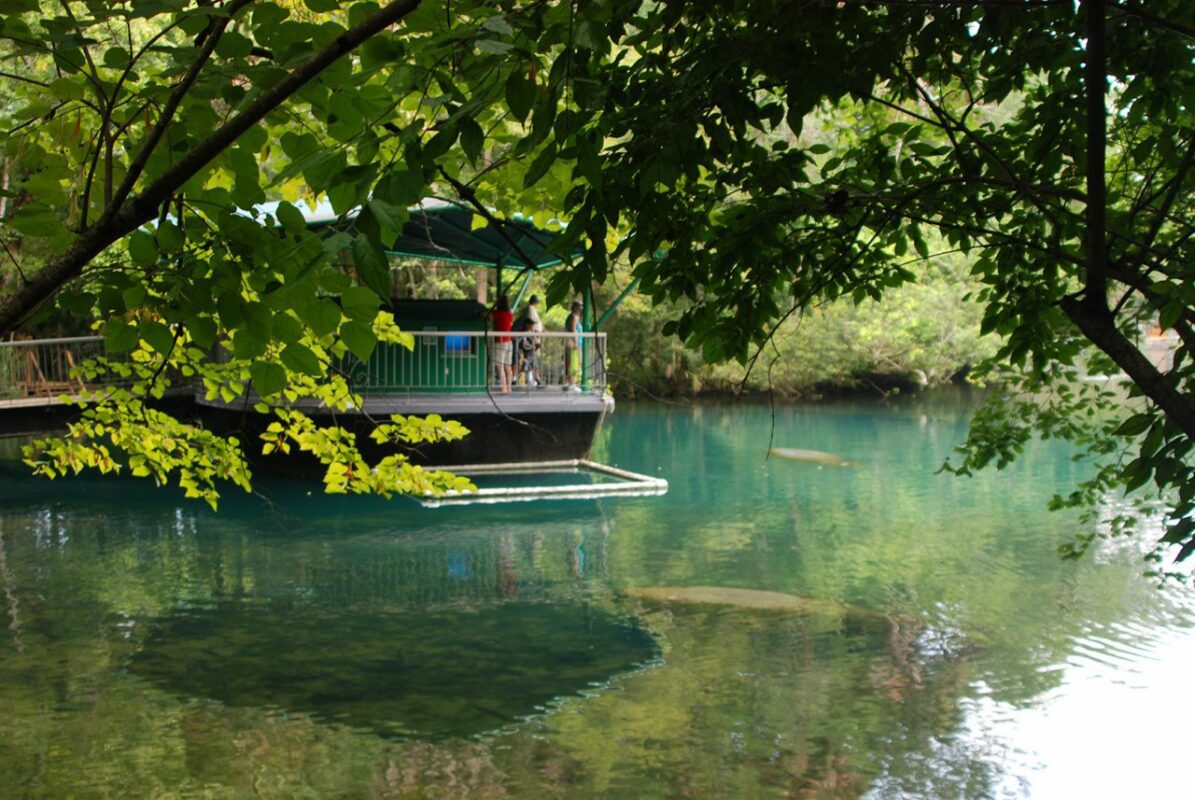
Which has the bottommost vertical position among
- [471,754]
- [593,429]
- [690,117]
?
[471,754]

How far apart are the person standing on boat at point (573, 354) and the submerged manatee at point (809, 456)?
4952 mm

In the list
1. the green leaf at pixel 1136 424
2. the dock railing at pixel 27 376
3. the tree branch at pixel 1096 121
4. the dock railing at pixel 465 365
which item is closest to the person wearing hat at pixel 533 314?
the dock railing at pixel 465 365

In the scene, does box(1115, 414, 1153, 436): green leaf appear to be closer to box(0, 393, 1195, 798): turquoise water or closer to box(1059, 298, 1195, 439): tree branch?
box(1059, 298, 1195, 439): tree branch

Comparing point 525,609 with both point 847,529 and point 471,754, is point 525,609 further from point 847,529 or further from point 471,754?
point 847,529

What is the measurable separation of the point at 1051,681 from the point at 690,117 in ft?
21.7

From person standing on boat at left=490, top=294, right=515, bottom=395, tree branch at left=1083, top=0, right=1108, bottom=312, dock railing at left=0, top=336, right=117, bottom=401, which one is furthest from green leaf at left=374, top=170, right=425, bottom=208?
dock railing at left=0, top=336, right=117, bottom=401

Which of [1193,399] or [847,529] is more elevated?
[1193,399]

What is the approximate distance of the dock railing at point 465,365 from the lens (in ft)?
52.5

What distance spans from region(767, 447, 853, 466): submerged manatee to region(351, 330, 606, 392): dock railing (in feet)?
15.9

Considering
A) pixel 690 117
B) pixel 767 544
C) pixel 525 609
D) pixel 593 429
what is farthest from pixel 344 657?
pixel 593 429

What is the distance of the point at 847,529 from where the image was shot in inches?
536

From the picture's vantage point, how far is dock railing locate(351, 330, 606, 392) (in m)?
16.0

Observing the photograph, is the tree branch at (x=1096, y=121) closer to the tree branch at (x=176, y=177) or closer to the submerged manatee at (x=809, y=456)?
the tree branch at (x=176, y=177)

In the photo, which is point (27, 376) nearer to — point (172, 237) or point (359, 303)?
point (172, 237)
